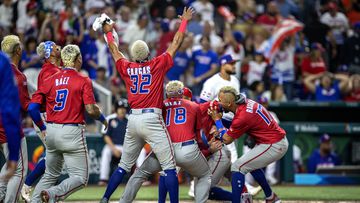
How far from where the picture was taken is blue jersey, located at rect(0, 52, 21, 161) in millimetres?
7074

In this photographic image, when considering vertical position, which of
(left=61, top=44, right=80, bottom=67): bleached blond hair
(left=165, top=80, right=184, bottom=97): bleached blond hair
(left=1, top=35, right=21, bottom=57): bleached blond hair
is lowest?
(left=165, top=80, right=184, bottom=97): bleached blond hair

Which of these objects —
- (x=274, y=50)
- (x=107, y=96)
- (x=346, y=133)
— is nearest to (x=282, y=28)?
(x=274, y=50)

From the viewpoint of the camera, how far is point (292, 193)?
14391mm

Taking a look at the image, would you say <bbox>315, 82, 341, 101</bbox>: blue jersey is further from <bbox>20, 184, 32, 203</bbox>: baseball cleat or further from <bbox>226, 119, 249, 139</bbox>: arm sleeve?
<bbox>20, 184, 32, 203</bbox>: baseball cleat

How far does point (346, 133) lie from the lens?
18.0 meters

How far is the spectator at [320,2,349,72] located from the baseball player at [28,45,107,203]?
41.2 ft

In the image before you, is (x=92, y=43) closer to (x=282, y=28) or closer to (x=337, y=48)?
(x=282, y=28)

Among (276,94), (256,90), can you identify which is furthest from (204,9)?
(256,90)

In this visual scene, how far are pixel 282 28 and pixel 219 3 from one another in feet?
7.66

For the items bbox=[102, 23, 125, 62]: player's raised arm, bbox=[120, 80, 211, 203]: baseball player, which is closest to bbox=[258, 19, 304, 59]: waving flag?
bbox=[102, 23, 125, 62]: player's raised arm

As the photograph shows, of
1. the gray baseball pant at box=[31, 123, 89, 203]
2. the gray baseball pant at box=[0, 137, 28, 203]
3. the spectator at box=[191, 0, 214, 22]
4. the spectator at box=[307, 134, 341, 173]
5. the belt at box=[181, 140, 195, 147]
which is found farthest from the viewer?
the spectator at box=[191, 0, 214, 22]

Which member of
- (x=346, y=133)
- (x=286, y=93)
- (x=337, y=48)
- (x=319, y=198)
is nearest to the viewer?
(x=319, y=198)

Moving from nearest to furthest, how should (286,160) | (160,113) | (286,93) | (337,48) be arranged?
(160,113) < (286,160) < (286,93) < (337,48)

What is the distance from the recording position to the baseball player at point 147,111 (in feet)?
33.5
